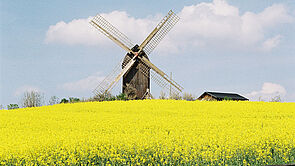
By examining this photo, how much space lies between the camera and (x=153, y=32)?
26.8 meters

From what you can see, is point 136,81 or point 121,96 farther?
point 136,81

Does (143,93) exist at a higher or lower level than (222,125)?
higher

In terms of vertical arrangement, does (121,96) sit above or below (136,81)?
below

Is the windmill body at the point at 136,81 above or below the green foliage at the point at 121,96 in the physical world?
above

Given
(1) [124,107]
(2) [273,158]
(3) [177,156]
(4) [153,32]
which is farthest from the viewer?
(4) [153,32]

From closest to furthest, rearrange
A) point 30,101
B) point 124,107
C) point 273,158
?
point 273,158 → point 124,107 → point 30,101

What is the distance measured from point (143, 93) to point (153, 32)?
5.09 m

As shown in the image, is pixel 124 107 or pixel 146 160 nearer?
pixel 146 160

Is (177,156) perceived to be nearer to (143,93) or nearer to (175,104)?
(175,104)

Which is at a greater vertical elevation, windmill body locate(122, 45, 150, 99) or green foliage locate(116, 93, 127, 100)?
windmill body locate(122, 45, 150, 99)


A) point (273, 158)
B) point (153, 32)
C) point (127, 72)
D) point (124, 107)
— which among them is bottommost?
point (273, 158)

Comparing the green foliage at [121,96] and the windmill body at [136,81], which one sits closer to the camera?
the green foliage at [121,96]

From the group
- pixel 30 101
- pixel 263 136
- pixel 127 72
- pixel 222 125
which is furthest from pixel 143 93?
pixel 263 136

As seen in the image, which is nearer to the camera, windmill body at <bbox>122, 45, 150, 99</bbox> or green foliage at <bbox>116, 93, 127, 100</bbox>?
green foliage at <bbox>116, 93, 127, 100</bbox>
